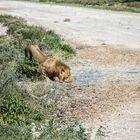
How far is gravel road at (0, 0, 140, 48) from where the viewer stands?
28906 mm

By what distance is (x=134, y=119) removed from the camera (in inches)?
504

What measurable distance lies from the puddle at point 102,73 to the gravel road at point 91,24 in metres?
6.22

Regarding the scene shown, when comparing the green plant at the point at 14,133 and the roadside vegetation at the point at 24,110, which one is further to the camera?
the roadside vegetation at the point at 24,110

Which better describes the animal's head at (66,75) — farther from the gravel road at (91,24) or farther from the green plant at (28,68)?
the gravel road at (91,24)

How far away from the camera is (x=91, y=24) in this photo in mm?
37719

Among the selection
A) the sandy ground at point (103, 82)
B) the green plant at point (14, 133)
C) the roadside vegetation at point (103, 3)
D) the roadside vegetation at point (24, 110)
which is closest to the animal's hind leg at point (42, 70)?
the roadside vegetation at point (24, 110)

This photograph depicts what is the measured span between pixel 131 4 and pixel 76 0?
29.7 feet

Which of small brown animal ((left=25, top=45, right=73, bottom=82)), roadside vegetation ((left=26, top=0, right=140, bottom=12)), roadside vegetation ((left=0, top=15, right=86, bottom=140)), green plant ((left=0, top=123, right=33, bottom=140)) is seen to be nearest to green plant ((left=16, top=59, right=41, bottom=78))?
roadside vegetation ((left=0, top=15, right=86, bottom=140))

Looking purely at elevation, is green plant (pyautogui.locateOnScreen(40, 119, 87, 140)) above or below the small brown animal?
above

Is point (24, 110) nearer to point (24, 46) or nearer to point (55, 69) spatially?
point (55, 69)

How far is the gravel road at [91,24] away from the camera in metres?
28.9

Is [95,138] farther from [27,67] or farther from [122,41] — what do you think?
[122,41]

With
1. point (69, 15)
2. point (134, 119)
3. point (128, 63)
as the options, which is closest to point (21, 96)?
point (134, 119)

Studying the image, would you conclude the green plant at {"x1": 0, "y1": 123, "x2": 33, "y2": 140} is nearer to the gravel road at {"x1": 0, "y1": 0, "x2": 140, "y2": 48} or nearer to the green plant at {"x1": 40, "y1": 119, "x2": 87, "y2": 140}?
the green plant at {"x1": 40, "y1": 119, "x2": 87, "y2": 140}
